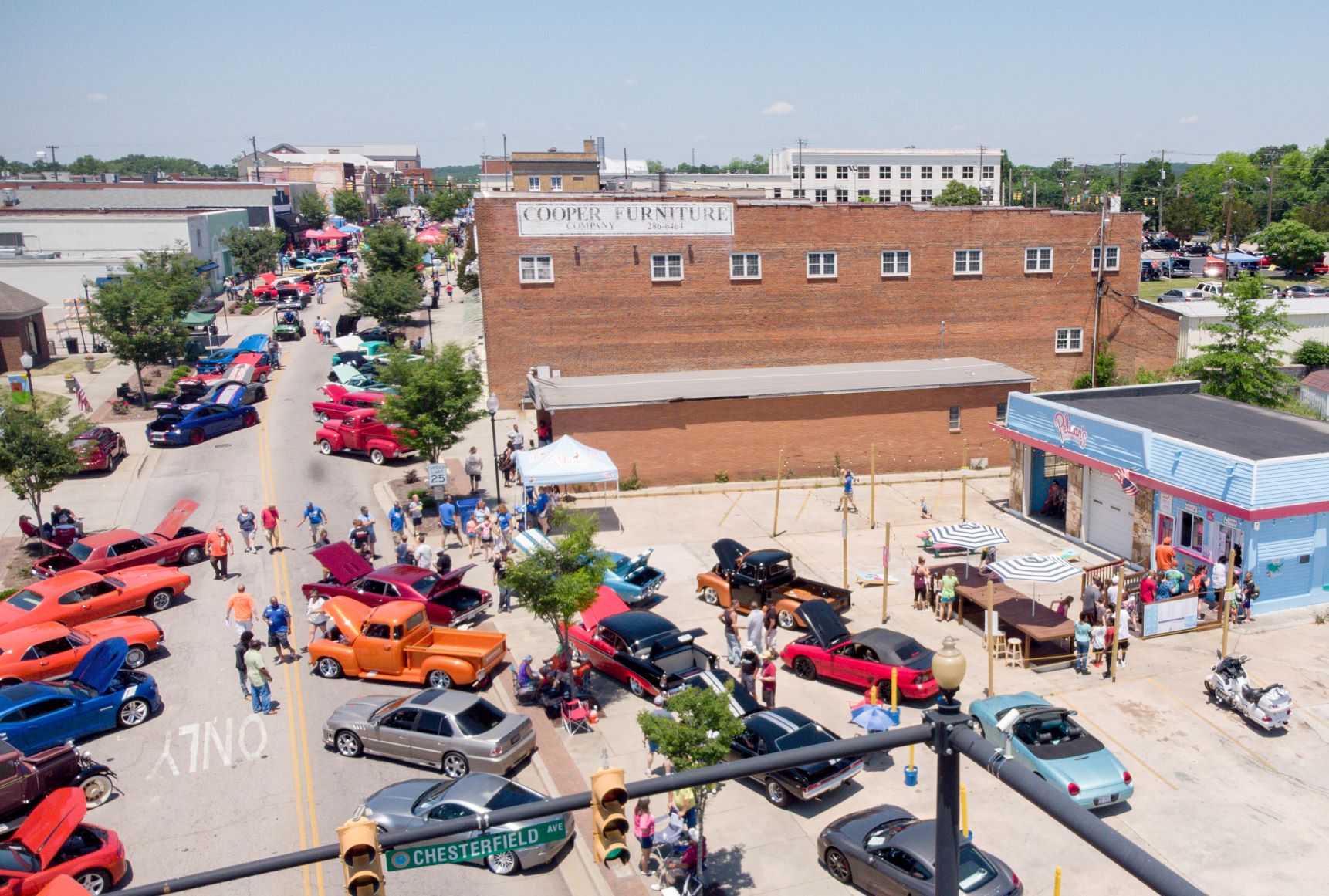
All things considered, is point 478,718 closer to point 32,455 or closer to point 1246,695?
point 1246,695

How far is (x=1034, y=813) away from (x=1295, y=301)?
45.4 m

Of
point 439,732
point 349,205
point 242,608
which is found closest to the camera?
point 439,732

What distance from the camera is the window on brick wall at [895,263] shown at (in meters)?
48.1

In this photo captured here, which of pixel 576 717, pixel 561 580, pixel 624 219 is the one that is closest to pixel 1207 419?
pixel 561 580

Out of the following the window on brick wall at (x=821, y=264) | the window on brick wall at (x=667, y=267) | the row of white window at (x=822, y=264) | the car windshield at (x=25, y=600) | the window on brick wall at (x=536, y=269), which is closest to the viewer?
the car windshield at (x=25, y=600)

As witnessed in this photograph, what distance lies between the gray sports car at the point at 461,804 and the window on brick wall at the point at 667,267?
108 feet

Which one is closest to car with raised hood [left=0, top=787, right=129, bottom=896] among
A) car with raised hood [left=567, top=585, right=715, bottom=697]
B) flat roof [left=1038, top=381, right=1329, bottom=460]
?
car with raised hood [left=567, top=585, right=715, bottom=697]

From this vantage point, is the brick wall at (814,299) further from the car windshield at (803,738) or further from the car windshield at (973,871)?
the car windshield at (973,871)

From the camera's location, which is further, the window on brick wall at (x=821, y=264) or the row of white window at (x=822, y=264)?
the window on brick wall at (x=821, y=264)

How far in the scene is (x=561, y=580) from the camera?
20.3 meters

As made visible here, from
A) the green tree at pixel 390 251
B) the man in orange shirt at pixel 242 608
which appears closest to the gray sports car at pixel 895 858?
the man in orange shirt at pixel 242 608

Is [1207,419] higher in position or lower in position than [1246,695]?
higher

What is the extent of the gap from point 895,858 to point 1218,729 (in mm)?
9123

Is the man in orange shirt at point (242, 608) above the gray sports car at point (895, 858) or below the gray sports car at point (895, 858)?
above
